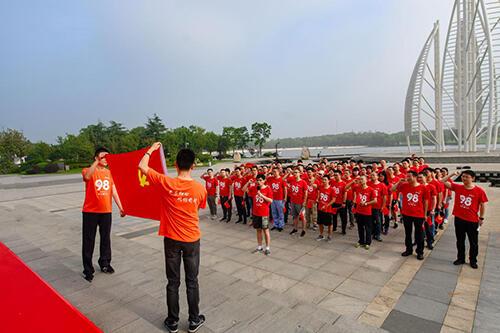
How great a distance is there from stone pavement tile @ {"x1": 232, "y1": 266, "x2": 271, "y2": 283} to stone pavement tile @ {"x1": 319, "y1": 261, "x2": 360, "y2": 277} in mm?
1118

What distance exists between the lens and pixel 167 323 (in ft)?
9.25

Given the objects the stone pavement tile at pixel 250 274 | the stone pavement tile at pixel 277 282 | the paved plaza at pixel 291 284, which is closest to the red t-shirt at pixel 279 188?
the paved plaza at pixel 291 284

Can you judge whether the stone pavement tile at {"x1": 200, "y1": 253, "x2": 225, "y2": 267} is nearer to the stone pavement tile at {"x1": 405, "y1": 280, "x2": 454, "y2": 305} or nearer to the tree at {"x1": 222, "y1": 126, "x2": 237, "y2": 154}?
the stone pavement tile at {"x1": 405, "y1": 280, "x2": 454, "y2": 305}

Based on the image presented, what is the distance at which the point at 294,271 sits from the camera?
16.4 ft

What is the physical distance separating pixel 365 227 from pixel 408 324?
2.98m

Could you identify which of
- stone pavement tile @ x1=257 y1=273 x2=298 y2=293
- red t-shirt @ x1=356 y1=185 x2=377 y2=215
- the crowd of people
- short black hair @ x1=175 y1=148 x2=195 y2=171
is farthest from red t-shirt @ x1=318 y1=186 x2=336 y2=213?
short black hair @ x1=175 y1=148 x2=195 y2=171

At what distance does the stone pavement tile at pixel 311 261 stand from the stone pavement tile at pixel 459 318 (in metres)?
2.11

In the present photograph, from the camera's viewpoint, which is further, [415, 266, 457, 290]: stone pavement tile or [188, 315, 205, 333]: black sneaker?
[415, 266, 457, 290]: stone pavement tile

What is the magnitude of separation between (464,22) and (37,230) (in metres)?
38.4

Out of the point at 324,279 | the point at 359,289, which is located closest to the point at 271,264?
the point at 324,279

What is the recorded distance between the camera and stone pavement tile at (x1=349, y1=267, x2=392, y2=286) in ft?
14.9

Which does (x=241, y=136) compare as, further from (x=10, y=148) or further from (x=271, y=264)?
(x=271, y=264)

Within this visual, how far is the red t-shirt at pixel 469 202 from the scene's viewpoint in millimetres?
4840

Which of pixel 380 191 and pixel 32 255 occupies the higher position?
pixel 380 191
